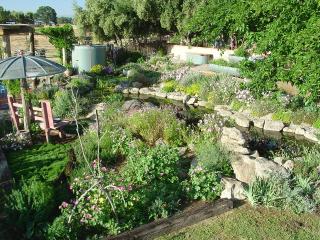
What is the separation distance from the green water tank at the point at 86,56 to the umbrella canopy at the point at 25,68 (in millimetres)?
12095

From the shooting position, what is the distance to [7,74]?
8680 millimetres

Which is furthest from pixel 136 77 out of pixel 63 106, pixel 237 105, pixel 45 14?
pixel 45 14

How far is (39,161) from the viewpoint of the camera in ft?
27.3

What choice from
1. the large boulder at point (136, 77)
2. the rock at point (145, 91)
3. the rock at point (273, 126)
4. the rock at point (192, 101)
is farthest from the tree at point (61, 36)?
the rock at point (273, 126)

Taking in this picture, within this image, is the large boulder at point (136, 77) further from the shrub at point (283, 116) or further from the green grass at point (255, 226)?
the green grass at point (255, 226)

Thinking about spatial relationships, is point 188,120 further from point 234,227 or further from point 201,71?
point 201,71

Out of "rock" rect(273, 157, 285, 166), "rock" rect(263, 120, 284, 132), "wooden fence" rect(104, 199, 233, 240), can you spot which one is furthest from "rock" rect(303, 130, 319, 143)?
"wooden fence" rect(104, 199, 233, 240)

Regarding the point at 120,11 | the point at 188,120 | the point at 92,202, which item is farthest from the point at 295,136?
the point at 120,11

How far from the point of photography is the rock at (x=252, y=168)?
719cm

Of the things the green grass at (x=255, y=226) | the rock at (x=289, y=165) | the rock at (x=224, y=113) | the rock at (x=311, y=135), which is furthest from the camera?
the rock at (x=224, y=113)

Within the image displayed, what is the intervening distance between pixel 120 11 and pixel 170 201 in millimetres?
20583

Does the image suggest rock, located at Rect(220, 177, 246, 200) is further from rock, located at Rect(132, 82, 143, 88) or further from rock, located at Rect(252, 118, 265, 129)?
rock, located at Rect(132, 82, 143, 88)

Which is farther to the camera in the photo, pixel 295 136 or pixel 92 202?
pixel 295 136

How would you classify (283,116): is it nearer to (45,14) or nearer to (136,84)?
(136,84)
